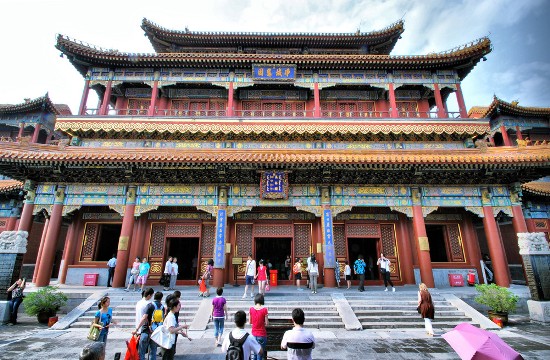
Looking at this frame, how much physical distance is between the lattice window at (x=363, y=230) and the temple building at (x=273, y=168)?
0.22 feet

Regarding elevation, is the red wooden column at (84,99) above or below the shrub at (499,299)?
above

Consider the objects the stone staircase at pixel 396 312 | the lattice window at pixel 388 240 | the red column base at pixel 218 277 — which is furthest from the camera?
the lattice window at pixel 388 240

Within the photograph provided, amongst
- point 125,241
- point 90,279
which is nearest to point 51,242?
point 90,279

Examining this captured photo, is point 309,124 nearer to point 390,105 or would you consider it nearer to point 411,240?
point 390,105

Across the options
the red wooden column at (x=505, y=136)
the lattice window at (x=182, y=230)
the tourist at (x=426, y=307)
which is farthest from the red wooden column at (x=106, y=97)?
the red wooden column at (x=505, y=136)

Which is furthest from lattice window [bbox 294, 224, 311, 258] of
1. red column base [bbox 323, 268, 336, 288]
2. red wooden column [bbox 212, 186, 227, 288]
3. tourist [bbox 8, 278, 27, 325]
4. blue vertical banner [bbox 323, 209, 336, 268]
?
tourist [bbox 8, 278, 27, 325]

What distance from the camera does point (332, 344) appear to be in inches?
259

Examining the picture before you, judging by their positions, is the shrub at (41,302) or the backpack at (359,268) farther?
the backpack at (359,268)

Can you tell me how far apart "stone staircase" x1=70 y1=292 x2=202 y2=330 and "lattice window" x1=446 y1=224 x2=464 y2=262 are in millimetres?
11909

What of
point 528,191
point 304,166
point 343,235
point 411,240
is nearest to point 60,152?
point 304,166

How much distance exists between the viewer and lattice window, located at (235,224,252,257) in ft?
43.9

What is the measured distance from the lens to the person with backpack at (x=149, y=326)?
4847mm

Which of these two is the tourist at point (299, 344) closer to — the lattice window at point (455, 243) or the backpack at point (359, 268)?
the backpack at point (359, 268)

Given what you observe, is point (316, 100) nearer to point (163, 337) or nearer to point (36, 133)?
→ point (163, 337)
